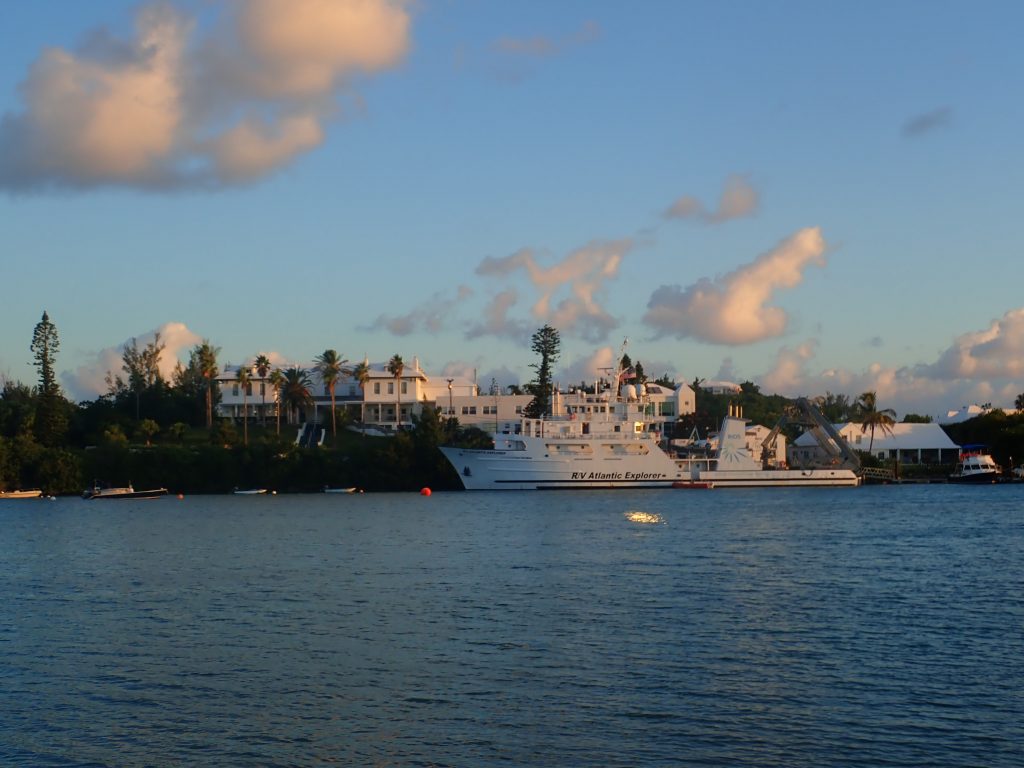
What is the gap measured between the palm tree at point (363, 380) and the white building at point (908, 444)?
47580 millimetres

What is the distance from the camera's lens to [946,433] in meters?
133

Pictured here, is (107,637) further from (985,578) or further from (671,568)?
(985,578)

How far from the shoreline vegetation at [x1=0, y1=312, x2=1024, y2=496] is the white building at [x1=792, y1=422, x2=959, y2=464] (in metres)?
1.68

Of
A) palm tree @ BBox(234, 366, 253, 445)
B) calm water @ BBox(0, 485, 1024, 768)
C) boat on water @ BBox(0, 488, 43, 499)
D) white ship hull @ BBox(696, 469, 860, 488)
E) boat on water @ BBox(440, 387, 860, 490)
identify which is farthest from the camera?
palm tree @ BBox(234, 366, 253, 445)

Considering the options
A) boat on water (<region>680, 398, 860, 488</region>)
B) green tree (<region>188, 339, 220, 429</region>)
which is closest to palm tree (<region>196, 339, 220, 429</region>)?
green tree (<region>188, 339, 220, 429</region>)

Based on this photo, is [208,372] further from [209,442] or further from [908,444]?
[908,444]

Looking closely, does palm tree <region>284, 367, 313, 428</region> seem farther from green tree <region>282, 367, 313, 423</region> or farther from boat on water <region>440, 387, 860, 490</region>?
boat on water <region>440, 387, 860, 490</region>

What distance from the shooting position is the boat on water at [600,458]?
102125mm

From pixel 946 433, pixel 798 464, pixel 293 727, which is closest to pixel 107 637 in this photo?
pixel 293 727

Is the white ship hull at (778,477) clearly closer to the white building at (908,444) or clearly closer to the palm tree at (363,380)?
the white building at (908,444)

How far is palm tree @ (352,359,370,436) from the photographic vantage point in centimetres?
13200

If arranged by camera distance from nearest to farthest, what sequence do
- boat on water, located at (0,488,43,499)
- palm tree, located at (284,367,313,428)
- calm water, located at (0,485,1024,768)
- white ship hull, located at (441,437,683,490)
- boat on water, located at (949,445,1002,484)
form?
calm water, located at (0,485,1024,768)
white ship hull, located at (441,437,683,490)
boat on water, located at (0,488,43,499)
boat on water, located at (949,445,1002,484)
palm tree, located at (284,367,313,428)

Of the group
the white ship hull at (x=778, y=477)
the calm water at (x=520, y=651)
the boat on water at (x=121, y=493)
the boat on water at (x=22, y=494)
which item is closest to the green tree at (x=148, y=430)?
the boat on water at (x=121, y=493)

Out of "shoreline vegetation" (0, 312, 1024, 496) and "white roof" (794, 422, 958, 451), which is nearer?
"shoreline vegetation" (0, 312, 1024, 496)
